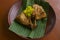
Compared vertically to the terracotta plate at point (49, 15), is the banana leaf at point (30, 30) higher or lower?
lower

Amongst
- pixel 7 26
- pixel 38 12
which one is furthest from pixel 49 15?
pixel 7 26

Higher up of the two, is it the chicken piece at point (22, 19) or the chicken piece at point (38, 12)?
the chicken piece at point (38, 12)

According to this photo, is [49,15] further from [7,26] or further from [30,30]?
[7,26]

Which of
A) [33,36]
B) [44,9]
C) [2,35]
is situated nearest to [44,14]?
[44,9]

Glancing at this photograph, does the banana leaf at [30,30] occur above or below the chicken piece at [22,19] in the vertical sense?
below

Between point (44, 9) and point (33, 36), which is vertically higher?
point (44, 9)

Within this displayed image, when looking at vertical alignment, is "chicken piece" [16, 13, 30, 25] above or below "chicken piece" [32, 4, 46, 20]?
Answer: below

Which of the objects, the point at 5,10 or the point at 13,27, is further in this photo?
the point at 5,10

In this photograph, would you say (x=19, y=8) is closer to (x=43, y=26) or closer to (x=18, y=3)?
(x=18, y=3)

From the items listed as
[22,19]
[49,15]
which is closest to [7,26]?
[22,19]

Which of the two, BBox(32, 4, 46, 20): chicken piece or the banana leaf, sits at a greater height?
BBox(32, 4, 46, 20): chicken piece

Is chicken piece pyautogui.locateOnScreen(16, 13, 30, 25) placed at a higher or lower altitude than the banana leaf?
higher
